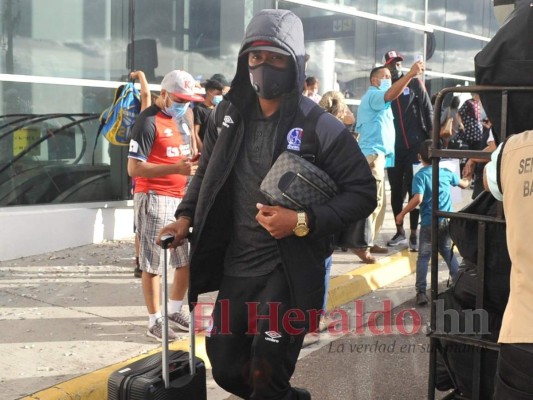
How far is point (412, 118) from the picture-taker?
8.92m

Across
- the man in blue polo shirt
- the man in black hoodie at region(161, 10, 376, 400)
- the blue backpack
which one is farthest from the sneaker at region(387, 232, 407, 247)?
the man in black hoodie at region(161, 10, 376, 400)

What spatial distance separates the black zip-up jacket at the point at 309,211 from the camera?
317 cm

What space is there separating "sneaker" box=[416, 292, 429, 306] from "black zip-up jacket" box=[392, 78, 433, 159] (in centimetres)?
284

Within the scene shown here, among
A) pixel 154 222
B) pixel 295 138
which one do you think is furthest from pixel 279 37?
pixel 154 222

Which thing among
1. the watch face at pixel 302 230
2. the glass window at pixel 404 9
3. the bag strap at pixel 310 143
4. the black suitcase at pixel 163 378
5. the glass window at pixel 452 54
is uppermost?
the glass window at pixel 404 9

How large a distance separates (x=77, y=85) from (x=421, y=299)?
439 cm

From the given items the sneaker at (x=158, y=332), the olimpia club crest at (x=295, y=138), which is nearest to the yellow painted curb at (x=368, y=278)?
the sneaker at (x=158, y=332)

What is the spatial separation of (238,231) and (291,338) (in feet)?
1.85

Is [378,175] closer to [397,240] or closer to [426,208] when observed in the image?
[397,240]

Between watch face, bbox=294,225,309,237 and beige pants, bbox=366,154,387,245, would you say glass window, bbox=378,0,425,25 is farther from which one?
watch face, bbox=294,225,309,237

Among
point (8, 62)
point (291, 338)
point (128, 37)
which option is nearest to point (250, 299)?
point (291, 338)

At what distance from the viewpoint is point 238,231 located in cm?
340

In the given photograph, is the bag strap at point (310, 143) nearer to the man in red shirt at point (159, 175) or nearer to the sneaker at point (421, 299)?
the man in red shirt at point (159, 175)

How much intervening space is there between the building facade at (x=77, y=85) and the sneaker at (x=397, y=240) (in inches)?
123
